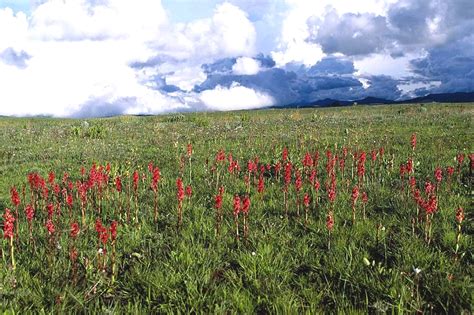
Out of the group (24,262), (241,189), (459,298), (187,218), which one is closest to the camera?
(459,298)

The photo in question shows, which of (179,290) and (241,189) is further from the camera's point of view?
(241,189)

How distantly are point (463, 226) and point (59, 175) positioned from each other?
10.8 m

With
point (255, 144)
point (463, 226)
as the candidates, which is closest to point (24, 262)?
point (463, 226)

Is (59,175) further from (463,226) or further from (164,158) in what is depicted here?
(463,226)

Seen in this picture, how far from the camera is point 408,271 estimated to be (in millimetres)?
5332

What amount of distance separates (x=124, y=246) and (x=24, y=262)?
139cm

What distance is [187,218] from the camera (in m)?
7.70

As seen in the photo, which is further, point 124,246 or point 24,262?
point 124,246

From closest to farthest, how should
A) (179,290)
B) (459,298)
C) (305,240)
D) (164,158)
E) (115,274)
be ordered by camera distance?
1. (459,298)
2. (179,290)
3. (115,274)
4. (305,240)
5. (164,158)

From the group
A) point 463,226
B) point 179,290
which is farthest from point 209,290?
point 463,226

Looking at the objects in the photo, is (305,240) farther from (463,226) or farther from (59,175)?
(59,175)

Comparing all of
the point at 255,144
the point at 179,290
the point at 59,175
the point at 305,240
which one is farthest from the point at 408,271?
the point at 255,144

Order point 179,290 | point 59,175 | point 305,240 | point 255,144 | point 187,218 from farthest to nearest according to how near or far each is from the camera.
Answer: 1. point 255,144
2. point 59,175
3. point 187,218
4. point 305,240
5. point 179,290

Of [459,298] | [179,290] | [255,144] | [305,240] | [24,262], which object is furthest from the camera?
[255,144]
